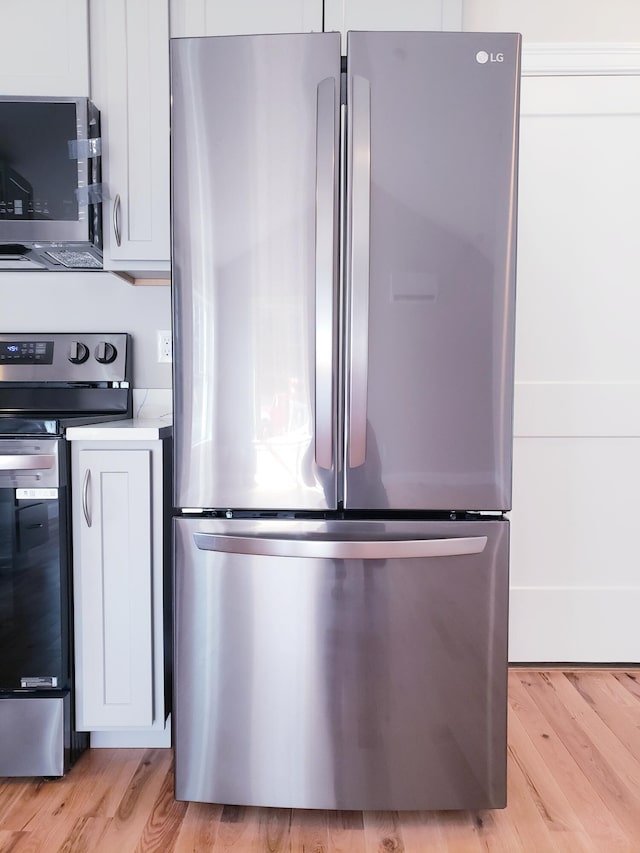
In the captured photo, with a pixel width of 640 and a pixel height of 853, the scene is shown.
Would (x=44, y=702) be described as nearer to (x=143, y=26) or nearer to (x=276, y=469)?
(x=276, y=469)

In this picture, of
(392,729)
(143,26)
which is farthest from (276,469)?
(143,26)

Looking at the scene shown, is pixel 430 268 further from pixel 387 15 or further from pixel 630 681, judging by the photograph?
pixel 630 681

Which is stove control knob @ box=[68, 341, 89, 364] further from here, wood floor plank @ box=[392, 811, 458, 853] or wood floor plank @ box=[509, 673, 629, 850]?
wood floor plank @ box=[509, 673, 629, 850]

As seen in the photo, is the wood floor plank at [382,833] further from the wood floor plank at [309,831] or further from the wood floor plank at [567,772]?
the wood floor plank at [567,772]

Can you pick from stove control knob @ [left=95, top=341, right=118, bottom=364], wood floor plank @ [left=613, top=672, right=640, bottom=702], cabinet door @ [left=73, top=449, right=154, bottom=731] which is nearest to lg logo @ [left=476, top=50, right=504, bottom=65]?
cabinet door @ [left=73, top=449, right=154, bottom=731]

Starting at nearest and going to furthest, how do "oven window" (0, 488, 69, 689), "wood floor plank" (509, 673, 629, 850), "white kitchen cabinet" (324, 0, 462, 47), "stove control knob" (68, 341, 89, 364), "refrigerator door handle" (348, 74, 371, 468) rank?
"refrigerator door handle" (348, 74, 371, 468) < "wood floor plank" (509, 673, 629, 850) < "oven window" (0, 488, 69, 689) < "white kitchen cabinet" (324, 0, 462, 47) < "stove control knob" (68, 341, 89, 364)

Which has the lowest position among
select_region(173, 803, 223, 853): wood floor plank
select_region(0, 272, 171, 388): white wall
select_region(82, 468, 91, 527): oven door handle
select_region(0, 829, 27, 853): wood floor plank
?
select_region(173, 803, 223, 853): wood floor plank

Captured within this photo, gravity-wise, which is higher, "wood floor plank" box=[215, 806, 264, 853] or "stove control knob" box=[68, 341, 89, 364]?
"stove control knob" box=[68, 341, 89, 364]

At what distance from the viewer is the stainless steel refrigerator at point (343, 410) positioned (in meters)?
1.25

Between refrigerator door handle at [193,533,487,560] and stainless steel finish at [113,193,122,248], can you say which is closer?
refrigerator door handle at [193,533,487,560]

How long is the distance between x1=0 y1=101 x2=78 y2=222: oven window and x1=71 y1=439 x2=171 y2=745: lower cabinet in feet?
2.37

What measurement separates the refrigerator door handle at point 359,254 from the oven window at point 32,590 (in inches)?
31.0

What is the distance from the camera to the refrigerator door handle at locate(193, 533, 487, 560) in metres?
1.27

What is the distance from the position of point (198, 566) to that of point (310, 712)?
1.33ft
